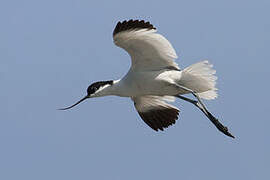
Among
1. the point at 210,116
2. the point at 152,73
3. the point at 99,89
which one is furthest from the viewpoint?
the point at 210,116

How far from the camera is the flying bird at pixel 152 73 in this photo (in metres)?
11.4

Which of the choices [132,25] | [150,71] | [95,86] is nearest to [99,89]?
[95,86]

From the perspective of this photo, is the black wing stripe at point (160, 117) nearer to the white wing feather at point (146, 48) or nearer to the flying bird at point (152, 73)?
the flying bird at point (152, 73)

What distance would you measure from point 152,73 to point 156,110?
1434mm

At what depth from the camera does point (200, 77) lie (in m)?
11.8

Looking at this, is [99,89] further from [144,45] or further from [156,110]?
[156,110]

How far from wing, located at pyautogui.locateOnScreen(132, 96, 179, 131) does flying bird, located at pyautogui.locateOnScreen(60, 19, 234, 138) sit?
68cm

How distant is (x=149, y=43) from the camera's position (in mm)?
11625

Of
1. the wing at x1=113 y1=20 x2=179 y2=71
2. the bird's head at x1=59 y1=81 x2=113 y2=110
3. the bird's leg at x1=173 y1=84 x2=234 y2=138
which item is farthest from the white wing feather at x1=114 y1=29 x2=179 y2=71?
the bird's leg at x1=173 y1=84 x2=234 y2=138

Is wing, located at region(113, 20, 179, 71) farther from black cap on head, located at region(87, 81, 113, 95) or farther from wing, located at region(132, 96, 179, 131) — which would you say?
wing, located at region(132, 96, 179, 131)

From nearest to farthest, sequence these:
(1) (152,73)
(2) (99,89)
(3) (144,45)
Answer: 1. (3) (144,45)
2. (1) (152,73)
3. (2) (99,89)

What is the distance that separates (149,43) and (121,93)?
1021mm

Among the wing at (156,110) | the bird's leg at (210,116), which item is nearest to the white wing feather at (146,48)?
the bird's leg at (210,116)

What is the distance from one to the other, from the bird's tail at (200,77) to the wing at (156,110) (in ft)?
4.15
